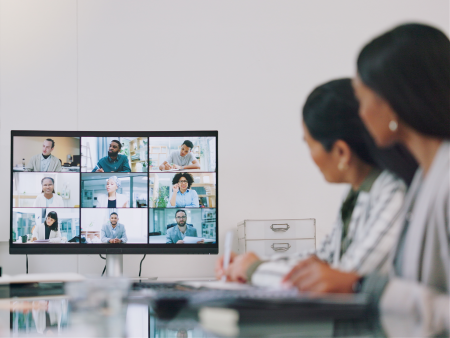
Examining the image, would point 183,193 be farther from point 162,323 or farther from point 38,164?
point 162,323

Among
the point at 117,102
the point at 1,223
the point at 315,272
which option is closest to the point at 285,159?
the point at 117,102

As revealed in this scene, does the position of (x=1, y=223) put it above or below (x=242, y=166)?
below

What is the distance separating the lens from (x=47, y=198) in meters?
1.71

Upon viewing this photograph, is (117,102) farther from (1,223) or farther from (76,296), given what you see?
(76,296)

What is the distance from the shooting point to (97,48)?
2.10 m

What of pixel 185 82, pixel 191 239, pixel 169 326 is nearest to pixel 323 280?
pixel 169 326

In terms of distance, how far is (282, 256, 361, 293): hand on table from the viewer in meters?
0.66

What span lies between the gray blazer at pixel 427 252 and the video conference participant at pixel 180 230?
3.60 feet

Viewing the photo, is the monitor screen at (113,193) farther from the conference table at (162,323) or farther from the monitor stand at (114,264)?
the conference table at (162,323)

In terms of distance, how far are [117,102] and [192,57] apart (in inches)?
16.4

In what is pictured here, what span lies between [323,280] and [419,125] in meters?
0.28

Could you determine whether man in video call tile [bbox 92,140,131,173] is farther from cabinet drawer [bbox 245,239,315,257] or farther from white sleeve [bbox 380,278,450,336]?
white sleeve [bbox 380,278,450,336]

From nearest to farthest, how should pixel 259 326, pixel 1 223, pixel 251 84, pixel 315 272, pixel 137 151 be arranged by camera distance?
pixel 259 326, pixel 315 272, pixel 137 151, pixel 1 223, pixel 251 84

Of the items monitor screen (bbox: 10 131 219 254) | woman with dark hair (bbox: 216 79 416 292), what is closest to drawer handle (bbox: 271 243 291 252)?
monitor screen (bbox: 10 131 219 254)
